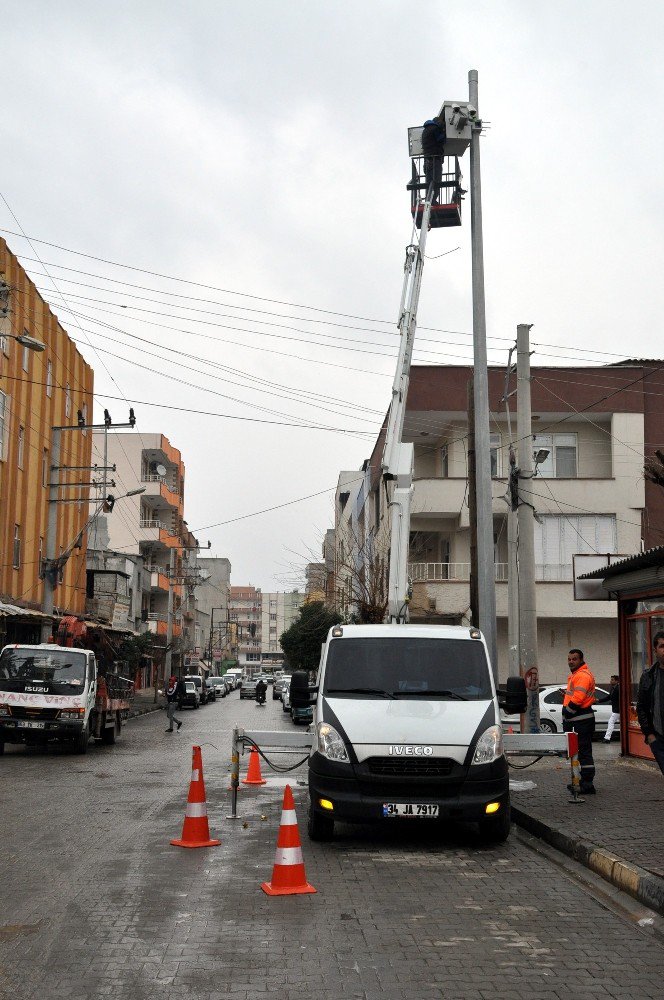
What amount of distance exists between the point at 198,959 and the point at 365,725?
14.4ft

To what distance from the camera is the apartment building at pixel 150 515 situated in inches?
2901

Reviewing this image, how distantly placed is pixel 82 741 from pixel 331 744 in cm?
1323

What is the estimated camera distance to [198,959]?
6.12m

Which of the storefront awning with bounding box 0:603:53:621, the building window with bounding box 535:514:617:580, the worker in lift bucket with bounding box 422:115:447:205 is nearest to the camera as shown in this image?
the worker in lift bucket with bounding box 422:115:447:205

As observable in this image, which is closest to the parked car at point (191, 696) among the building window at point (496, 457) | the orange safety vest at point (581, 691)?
the building window at point (496, 457)

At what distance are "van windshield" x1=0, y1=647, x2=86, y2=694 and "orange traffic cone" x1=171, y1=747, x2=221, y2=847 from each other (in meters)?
12.3

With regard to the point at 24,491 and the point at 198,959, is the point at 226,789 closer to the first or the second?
the point at 198,959

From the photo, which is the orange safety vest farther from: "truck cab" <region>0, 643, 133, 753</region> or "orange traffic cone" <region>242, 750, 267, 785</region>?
"truck cab" <region>0, 643, 133, 753</region>

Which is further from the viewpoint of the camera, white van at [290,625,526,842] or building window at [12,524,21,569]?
building window at [12,524,21,569]

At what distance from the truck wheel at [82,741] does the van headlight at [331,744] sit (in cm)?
1277

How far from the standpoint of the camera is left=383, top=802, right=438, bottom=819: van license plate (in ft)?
32.9

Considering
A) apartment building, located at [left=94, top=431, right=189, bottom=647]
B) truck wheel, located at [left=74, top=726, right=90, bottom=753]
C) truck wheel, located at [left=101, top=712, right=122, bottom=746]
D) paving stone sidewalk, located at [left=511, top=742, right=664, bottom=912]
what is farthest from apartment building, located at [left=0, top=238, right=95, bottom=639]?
apartment building, located at [left=94, top=431, right=189, bottom=647]

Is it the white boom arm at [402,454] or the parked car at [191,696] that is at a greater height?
the white boom arm at [402,454]

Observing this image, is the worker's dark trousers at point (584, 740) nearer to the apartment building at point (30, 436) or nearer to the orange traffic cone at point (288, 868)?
the orange traffic cone at point (288, 868)
